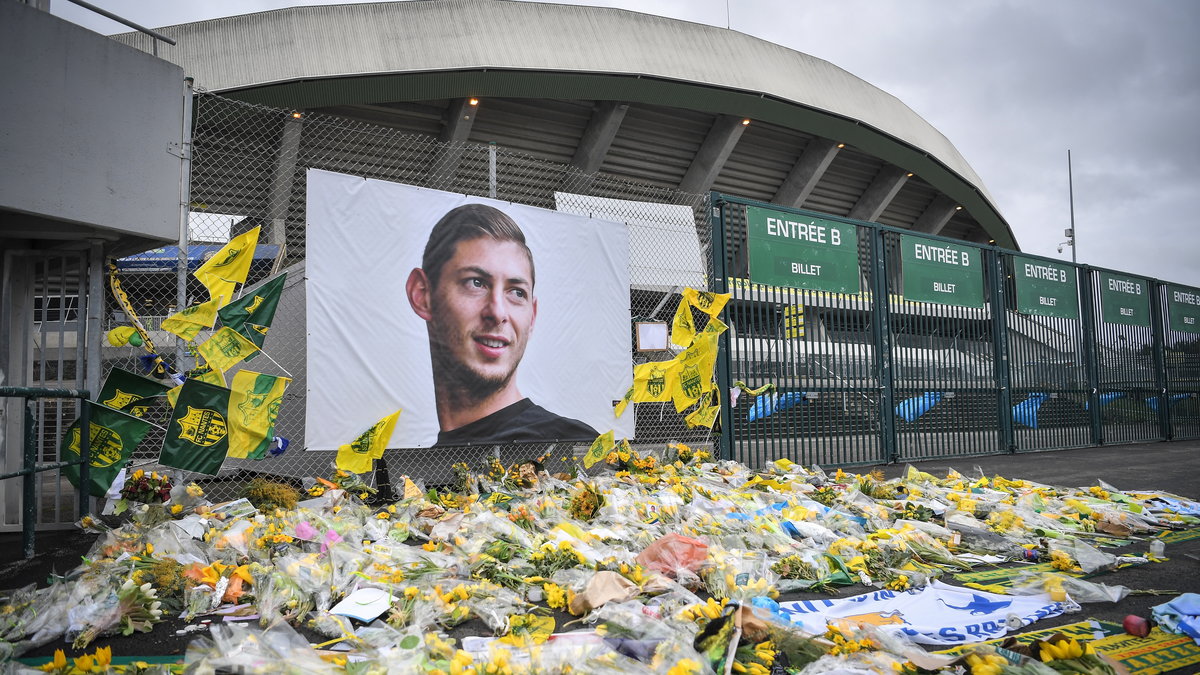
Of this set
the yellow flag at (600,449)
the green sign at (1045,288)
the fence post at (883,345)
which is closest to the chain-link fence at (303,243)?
the yellow flag at (600,449)

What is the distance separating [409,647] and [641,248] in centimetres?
627

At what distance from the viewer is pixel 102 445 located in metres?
4.54

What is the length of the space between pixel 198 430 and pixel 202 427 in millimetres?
30

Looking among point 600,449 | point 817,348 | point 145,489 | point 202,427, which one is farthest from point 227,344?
point 817,348

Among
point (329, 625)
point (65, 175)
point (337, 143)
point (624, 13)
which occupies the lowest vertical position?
point (329, 625)

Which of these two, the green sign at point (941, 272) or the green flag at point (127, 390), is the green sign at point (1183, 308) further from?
the green flag at point (127, 390)

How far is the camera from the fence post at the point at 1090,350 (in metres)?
11.9

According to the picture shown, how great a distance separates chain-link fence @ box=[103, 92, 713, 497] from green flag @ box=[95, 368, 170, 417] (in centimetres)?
32

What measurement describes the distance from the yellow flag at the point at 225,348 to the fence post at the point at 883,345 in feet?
23.5

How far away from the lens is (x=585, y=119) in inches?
Result: 695

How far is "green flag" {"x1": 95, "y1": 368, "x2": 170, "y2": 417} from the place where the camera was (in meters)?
4.64

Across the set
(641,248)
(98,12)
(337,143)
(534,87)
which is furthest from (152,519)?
(534,87)

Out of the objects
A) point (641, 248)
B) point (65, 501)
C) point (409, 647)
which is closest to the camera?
point (409, 647)

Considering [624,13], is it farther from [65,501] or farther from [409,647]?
[409,647]
